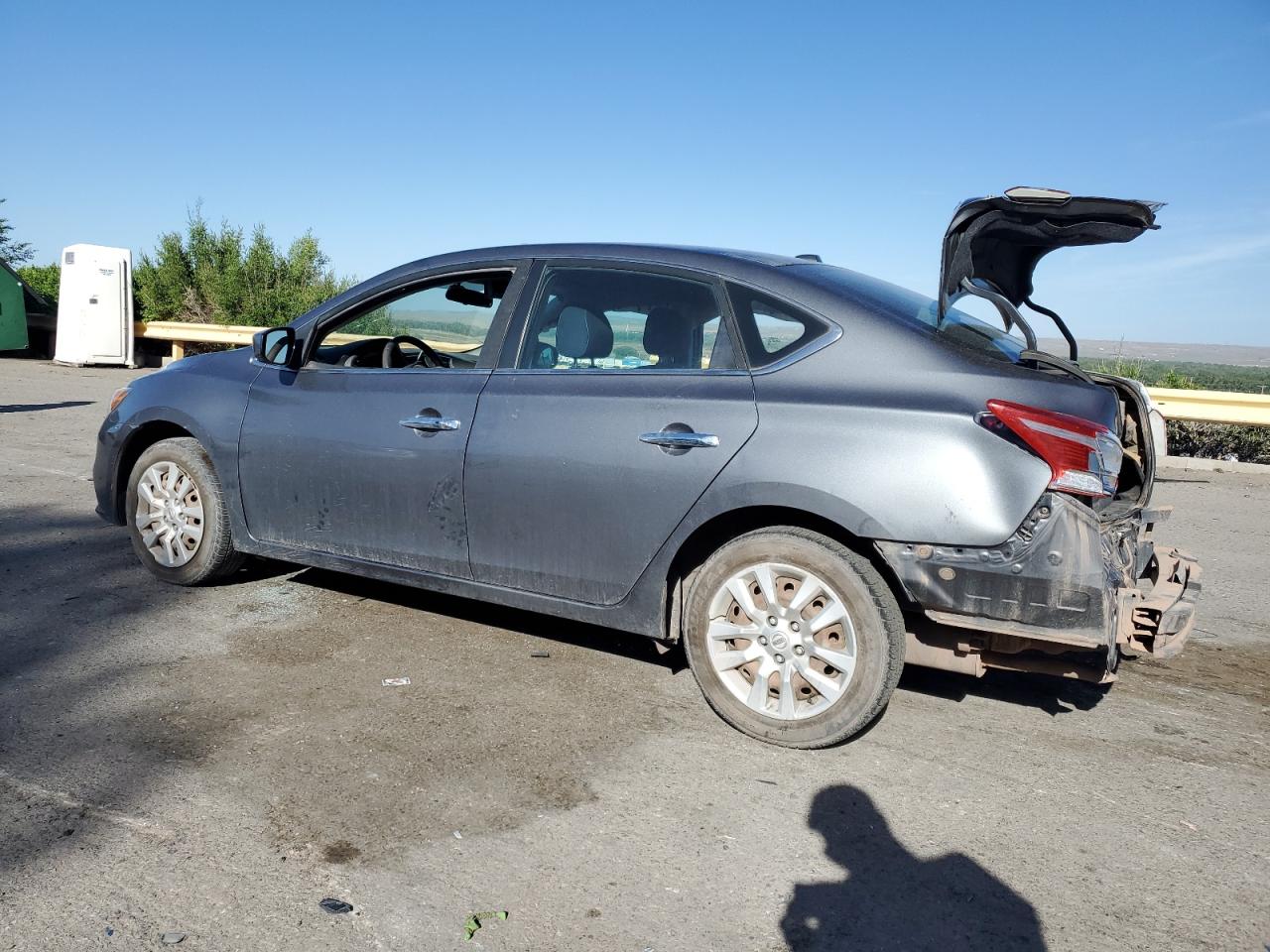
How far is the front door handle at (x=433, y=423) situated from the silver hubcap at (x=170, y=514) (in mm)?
1414

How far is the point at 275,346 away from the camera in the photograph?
16.4 feet

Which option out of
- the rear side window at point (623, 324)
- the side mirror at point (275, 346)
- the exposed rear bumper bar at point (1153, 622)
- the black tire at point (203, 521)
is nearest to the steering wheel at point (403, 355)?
the side mirror at point (275, 346)

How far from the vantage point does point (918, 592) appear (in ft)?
11.0

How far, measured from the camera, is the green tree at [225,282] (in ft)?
69.7

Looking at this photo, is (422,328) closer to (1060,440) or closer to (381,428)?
(381,428)

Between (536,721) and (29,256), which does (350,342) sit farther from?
(29,256)

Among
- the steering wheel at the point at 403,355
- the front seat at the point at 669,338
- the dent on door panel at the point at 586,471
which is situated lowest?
the dent on door panel at the point at 586,471

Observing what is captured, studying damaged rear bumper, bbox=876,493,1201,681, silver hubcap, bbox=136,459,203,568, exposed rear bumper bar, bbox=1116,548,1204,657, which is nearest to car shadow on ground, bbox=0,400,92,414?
silver hubcap, bbox=136,459,203,568

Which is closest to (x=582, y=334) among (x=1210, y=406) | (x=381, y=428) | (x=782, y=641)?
(x=381, y=428)

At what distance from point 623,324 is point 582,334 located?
183 mm

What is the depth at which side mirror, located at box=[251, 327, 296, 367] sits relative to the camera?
4.91 m

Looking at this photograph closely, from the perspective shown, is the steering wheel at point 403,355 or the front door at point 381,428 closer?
the front door at point 381,428

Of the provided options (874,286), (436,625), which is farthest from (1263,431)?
(436,625)

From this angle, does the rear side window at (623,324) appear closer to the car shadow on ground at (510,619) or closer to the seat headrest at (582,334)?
the seat headrest at (582,334)
